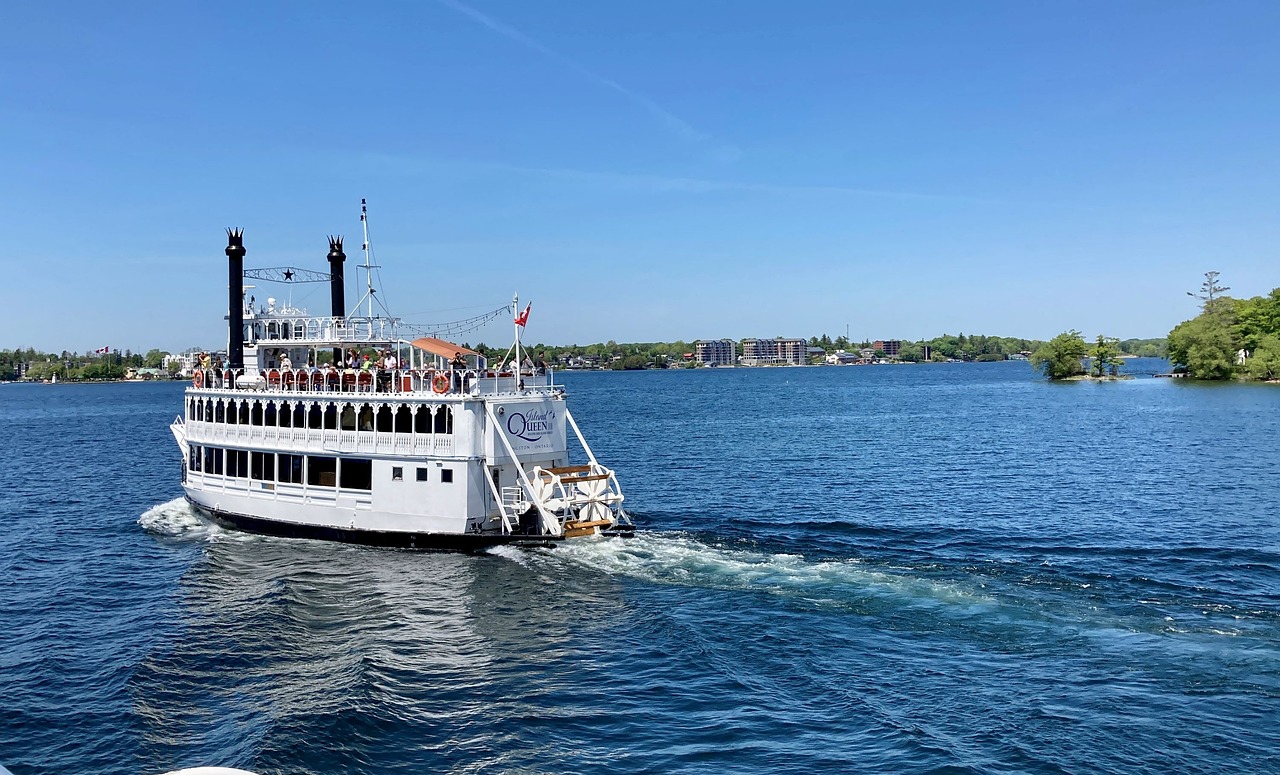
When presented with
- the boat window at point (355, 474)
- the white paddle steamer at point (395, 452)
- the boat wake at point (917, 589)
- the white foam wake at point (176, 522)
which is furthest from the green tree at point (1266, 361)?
the white foam wake at point (176, 522)

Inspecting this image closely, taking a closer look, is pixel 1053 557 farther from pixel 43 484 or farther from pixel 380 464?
pixel 43 484

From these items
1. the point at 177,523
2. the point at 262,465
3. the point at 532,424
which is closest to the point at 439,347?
the point at 532,424

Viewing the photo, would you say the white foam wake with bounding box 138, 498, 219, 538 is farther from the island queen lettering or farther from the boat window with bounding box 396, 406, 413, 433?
the island queen lettering

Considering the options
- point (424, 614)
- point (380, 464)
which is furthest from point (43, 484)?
point (424, 614)

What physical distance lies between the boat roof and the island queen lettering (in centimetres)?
350

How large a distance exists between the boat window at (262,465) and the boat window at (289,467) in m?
0.41

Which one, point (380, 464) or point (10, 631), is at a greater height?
point (380, 464)

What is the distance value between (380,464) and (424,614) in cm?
998

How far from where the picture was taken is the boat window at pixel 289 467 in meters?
37.8

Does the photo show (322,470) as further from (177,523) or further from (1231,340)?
(1231,340)

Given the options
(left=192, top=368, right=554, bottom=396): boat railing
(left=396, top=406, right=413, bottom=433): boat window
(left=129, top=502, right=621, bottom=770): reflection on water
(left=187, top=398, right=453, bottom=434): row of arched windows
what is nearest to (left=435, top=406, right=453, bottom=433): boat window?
(left=187, top=398, right=453, bottom=434): row of arched windows

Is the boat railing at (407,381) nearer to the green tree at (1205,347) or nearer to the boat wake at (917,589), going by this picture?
the boat wake at (917,589)

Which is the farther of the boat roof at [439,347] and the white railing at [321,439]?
the boat roof at [439,347]

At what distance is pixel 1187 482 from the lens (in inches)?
1986
